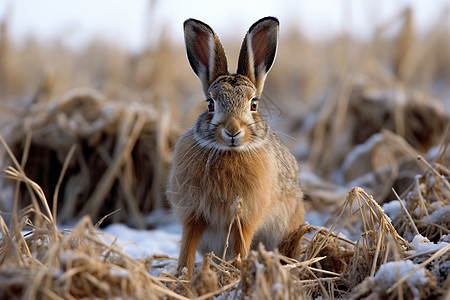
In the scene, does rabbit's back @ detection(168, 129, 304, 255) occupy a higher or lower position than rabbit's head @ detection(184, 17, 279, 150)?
lower

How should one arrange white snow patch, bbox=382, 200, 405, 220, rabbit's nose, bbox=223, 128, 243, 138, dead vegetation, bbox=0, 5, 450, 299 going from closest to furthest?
dead vegetation, bbox=0, 5, 450, 299
rabbit's nose, bbox=223, 128, 243, 138
white snow patch, bbox=382, 200, 405, 220

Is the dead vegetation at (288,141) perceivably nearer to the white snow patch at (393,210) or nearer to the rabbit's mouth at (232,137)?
the white snow patch at (393,210)

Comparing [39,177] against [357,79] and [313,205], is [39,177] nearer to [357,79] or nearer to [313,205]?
[313,205]

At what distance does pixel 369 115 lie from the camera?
7.30 meters

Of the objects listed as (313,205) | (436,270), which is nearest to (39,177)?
(313,205)

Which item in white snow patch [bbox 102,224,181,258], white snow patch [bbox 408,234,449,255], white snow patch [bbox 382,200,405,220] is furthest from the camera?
white snow patch [bbox 102,224,181,258]

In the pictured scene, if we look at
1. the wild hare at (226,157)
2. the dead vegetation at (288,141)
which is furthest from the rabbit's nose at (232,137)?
the dead vegetation at (288,141)

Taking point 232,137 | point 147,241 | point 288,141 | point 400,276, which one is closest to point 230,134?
point 232,137

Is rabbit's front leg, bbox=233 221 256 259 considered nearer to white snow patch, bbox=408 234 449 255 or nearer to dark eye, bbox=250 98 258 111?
dark eye, bbox=250 98 258 111

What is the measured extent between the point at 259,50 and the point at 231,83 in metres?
0.36

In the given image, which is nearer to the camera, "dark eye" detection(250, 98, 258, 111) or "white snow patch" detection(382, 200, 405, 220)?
"dark eye" detection(250, 98, 258, 111)

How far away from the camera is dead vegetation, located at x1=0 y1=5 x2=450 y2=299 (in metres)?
1.92

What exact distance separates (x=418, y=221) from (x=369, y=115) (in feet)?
14.6

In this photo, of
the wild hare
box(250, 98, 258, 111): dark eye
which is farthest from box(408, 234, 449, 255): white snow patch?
box(250, 98, 258, 111): dark eye
